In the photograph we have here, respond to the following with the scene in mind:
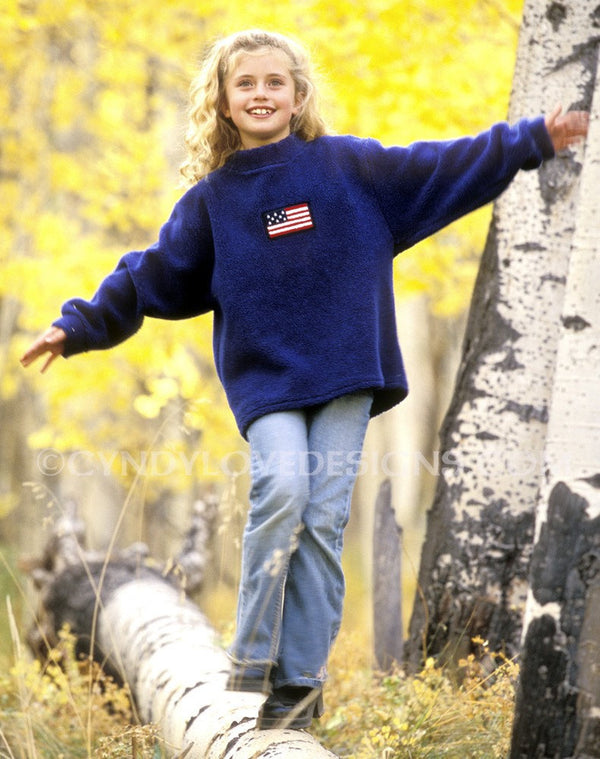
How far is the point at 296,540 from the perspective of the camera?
247cm

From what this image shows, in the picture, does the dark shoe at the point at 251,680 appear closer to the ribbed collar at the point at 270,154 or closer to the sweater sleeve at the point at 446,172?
the sweater sleeve at the point at 446,172

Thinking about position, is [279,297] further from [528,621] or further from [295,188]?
[528,621]

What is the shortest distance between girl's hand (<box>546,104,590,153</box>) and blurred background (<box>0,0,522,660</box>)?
0.85 meters

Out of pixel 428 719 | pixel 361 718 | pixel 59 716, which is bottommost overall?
pixel 59 716

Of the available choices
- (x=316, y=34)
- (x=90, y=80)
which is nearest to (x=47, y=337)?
(x=316, y=34)

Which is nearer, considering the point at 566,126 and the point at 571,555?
the point at 571,555

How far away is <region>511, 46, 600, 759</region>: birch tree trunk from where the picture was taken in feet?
6.72

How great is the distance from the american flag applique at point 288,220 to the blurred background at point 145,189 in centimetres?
57

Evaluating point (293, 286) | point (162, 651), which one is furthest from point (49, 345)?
point (162, 651)

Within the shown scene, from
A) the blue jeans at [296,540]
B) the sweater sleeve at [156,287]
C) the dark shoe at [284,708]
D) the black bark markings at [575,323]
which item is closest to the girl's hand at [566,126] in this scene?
the black bark markings at [575,323]

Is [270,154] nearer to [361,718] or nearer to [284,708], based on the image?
[284,708]

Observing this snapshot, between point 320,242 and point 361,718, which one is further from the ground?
point 320,242

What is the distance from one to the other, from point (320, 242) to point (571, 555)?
3.81ft

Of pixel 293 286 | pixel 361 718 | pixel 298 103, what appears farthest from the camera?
pixel 361 718
